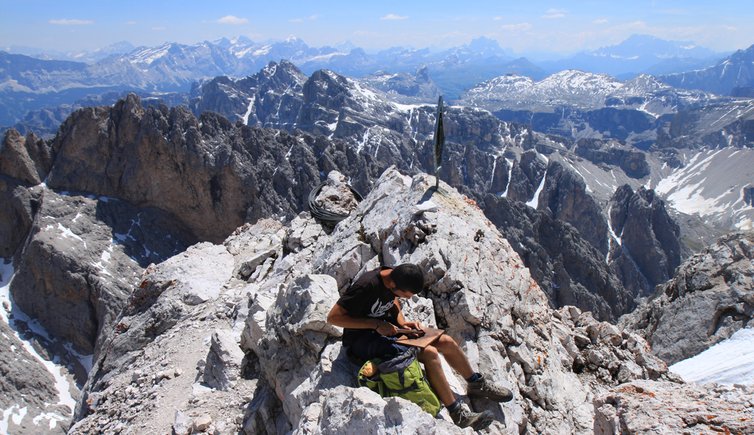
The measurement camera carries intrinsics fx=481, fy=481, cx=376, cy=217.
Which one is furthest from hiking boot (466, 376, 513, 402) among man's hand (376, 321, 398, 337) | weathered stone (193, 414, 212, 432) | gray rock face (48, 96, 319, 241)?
gray rock face (48, 96, 319, 241)

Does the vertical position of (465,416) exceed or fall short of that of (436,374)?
it falls short

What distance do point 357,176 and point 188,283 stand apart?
102898 mm

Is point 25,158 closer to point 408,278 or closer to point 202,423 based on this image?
point 202,423

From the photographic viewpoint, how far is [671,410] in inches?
285

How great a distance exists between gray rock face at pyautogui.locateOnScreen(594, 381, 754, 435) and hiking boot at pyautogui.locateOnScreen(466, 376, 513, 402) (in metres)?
1.52

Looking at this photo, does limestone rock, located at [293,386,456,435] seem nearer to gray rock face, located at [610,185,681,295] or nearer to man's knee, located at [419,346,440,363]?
man's knee, located at [419,346,440,363]

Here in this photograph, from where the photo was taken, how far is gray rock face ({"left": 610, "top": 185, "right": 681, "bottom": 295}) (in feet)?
435

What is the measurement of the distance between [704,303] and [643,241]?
5737 inches

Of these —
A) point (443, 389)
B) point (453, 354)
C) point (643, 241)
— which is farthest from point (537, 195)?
point (443, 389)

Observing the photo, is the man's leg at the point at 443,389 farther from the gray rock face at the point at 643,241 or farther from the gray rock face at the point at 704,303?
the gray rock face at the point at 643,241

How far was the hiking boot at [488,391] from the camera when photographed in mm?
8617

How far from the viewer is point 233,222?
100 m

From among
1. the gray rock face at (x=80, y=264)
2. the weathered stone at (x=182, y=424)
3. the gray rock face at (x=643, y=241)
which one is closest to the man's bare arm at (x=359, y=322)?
the weathered stone at (x=182, y=424)

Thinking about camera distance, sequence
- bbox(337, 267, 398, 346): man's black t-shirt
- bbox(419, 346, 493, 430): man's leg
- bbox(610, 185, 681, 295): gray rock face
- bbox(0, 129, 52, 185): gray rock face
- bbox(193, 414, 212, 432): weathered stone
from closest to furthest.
→ bbox(419, 346, 493, 430): man's leg → bbox(337, 267, 398, 346): man's black t-shirt → bbox(193, 414, 212, 432): weathered stone → bbox(0, 129, 52, 185): gray rock face → bbox(610, 185, 681, 295): gray rock face
